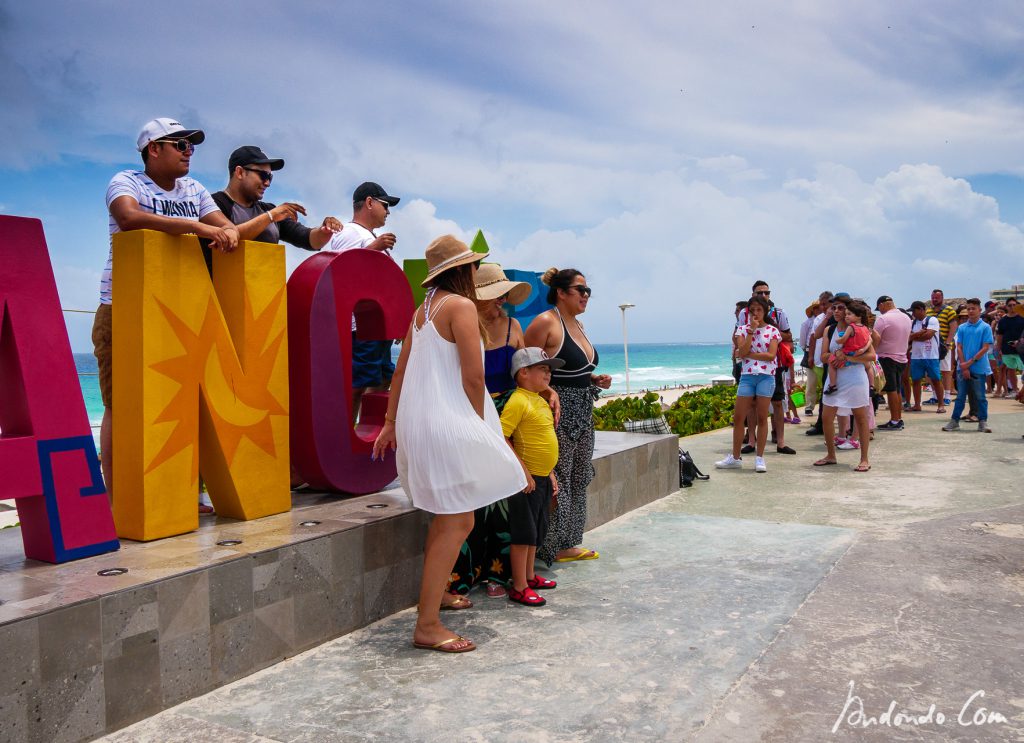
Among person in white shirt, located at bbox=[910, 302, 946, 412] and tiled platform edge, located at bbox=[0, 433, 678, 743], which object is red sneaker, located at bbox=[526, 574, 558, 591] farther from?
person in white shirt, located at bbox=[910, 302, 946, 412]

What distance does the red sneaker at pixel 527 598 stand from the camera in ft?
14.7

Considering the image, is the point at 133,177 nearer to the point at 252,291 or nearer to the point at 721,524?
the point at 252,291

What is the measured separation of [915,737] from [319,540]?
2.50 m

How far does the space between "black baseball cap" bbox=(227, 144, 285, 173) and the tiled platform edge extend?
1.96 metres

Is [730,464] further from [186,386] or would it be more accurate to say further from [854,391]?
[186,386]

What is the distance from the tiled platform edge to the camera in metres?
2.83

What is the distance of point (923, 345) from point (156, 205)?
12.4 metres

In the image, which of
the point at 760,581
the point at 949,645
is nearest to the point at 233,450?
the point at 760,581

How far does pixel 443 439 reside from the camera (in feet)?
12.2

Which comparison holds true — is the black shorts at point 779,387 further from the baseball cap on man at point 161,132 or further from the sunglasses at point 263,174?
the baseball cap on man at point 161,132

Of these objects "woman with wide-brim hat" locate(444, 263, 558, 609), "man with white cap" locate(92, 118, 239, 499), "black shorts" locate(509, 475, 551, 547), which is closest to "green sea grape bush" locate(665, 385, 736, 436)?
"woman with wide-brim hat" locate(444, 263, 558, 609)

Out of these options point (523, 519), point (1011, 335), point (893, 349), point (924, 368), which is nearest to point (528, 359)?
point (523, 519)

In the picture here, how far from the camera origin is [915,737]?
114 inches

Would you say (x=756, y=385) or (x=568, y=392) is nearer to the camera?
(x=568, y=392)
